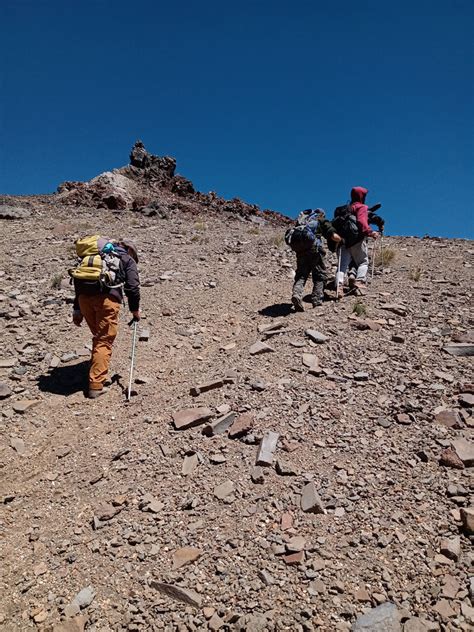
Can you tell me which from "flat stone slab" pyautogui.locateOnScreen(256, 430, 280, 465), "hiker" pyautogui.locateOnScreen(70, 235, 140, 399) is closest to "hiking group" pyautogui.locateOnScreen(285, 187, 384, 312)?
"hiker" pyautogui.locateOnScreen(70, 235, 140, 399)

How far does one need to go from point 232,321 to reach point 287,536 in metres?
4.97

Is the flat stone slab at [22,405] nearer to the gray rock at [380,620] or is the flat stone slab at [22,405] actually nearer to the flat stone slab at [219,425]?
the flat stone slab at [219,425]

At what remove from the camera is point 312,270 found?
825cm

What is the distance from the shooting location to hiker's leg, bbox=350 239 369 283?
859 centimetres

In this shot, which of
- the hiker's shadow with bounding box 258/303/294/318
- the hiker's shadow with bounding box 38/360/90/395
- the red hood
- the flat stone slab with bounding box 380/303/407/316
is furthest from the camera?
the red hood

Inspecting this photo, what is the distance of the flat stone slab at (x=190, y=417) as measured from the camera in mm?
4922

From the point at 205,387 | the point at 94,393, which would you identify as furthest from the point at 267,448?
the point at 94,393

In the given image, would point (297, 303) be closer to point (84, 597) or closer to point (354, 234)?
point (354, 234)

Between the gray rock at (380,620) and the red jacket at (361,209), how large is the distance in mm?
6711

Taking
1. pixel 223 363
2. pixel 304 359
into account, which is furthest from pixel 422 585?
pixel 223 363

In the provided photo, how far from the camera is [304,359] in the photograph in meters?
6.07

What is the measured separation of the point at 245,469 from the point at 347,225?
5.71m

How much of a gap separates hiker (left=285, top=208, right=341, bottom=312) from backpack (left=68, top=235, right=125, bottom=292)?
10.9 ft

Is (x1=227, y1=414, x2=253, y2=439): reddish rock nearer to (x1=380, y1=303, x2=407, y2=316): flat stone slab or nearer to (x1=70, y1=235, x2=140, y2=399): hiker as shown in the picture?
(x1=70, y1=235, x2=140, y2=399): hiker
